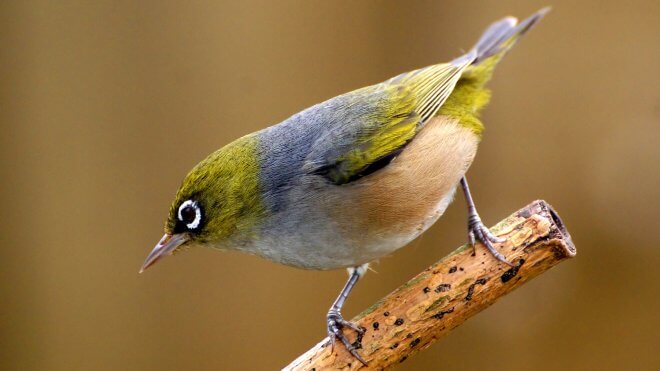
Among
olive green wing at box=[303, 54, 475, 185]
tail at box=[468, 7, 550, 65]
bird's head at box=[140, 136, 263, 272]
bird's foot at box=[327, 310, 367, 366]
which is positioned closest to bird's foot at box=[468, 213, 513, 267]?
olive green wing at box=[303, 54, 475, 185]

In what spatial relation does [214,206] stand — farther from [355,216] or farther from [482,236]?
[482,236]

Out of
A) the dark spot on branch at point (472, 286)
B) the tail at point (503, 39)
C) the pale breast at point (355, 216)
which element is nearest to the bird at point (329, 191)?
the pale breast at point (355, 216)

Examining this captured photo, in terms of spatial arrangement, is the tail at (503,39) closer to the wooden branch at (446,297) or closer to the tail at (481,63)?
the tail at (481,63)

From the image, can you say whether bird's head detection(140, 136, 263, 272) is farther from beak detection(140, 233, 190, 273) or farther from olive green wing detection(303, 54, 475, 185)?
olive green wing detection(303, 54, 475, 185)

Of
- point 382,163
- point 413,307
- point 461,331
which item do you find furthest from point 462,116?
point 461,331

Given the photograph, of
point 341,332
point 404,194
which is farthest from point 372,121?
point 341,332

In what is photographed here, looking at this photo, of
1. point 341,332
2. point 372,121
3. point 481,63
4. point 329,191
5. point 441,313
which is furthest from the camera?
point 481,63
